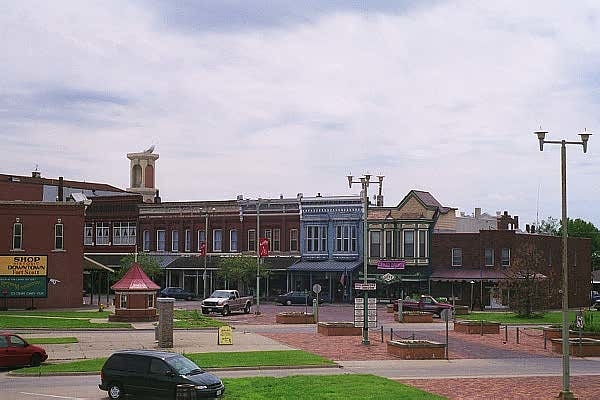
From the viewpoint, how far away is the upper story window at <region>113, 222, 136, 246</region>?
97250 millimetres

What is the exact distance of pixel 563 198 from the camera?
26219mm

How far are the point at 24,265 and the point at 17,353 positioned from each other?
34.9 meters

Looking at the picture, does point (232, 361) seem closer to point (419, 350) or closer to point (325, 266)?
point (419, 350)

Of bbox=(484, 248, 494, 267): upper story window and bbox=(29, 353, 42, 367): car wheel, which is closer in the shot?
bbox=(29, 353, 42, 367): car wheel

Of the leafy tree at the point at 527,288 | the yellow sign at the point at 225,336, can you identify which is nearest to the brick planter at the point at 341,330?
the yellow sign at the point at 225,336

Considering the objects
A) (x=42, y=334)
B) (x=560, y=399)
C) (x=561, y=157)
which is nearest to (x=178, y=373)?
(x=560, y=399)

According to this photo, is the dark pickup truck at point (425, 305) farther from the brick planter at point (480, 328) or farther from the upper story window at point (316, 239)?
the upper story window at point (316, 239)

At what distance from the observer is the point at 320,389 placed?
2597 centimetres

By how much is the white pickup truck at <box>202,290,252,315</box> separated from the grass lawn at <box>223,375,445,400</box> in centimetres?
3541

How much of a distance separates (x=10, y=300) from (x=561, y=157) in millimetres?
50303

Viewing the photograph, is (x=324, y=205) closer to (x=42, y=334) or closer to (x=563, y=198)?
(x=42, y=334)

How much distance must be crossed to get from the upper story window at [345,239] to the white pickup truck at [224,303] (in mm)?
20068

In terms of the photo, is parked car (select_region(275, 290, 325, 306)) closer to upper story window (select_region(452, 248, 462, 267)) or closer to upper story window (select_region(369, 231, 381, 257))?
upper story window (select_region(369, 231, 381, 257))

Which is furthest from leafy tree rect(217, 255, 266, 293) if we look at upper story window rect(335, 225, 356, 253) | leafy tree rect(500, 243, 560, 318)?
leafy tree rect(500, 243, 560, 318)
